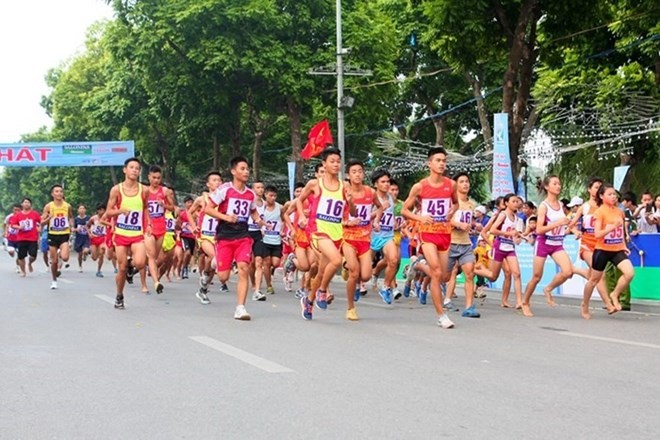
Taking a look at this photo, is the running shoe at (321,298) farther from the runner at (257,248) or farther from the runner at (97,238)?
the runner at (97,238)

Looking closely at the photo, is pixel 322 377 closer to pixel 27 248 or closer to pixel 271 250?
pixel 271 250

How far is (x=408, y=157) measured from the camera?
3716 cm

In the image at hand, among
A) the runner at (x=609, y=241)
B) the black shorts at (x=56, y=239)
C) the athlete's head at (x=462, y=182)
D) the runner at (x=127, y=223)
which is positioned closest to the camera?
the runner at (x=609, y=241)

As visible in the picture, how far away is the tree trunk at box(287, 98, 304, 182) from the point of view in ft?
103

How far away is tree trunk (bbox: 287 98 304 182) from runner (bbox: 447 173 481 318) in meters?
18.5

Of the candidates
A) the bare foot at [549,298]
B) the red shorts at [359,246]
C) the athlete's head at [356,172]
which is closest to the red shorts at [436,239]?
the red shorts at [359,246]

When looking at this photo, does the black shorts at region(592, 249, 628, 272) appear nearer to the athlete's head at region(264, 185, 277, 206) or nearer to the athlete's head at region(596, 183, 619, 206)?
the athlete's head at region(596, 183, 619, 206)

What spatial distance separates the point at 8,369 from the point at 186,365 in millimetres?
1361

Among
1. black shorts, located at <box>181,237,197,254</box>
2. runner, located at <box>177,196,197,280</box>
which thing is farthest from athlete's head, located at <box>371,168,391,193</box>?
black shorts, located at <box>181,237,197,254</box>

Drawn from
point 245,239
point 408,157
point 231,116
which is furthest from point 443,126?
point 245,239

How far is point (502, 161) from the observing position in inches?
727

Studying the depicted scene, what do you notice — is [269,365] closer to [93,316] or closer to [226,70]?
[93,316]

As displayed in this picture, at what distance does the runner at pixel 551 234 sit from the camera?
12438 millimetres

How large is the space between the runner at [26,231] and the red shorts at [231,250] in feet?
37.9
